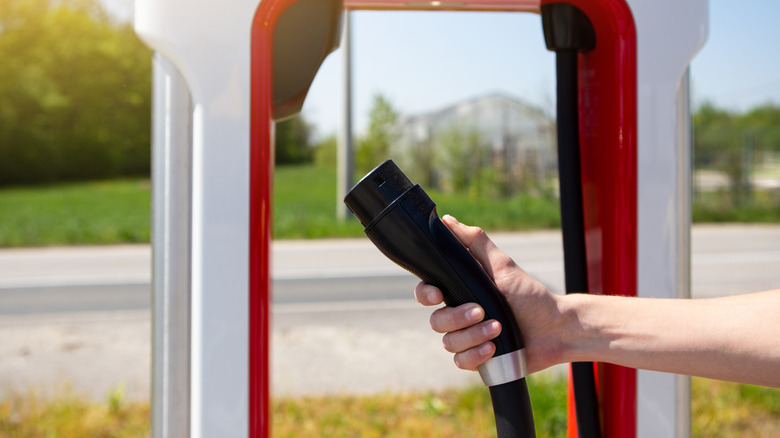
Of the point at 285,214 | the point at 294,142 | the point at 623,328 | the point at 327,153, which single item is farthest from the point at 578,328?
the point at 294,142

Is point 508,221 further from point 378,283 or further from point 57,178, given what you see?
point 57,178

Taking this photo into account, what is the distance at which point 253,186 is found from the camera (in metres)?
0.74

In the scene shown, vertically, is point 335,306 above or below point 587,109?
below

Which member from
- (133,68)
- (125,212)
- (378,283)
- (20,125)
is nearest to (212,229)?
(378,283)

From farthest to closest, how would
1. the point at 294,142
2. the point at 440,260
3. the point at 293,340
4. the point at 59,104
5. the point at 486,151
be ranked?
the point at 294,142 → the point at 59,104 → the point at 486,151 → the point at 293,340 → the point at 440,260

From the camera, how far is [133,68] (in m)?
14.8

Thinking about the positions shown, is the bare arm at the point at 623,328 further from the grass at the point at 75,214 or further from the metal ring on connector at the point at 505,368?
the grass at the point at 75,214

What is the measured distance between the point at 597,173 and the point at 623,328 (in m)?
0.25

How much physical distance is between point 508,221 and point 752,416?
748cm

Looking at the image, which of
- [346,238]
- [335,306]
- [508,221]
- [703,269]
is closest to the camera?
[335,306]

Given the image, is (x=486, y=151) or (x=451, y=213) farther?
(x=486, y=151)

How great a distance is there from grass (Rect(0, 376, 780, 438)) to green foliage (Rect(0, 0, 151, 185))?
14595mm

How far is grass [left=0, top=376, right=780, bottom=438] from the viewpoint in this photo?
2.82 m

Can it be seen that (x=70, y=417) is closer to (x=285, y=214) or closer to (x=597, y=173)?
(x=597, y=173)
